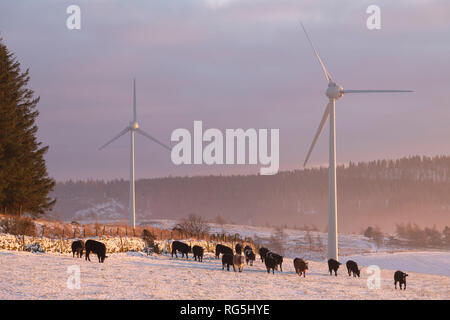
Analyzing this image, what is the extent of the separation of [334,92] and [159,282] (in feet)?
108

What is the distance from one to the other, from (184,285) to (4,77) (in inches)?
1342

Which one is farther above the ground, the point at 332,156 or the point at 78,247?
the point at 332,156

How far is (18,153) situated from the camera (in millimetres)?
45281

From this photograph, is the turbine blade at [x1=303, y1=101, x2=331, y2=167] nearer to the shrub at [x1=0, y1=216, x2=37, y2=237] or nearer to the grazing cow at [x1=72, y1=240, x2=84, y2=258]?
the shrub at [x1=0, y1=216, x2=37, y2=237]

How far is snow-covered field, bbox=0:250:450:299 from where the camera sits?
57.7ft

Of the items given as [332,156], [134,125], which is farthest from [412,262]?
[134,125]

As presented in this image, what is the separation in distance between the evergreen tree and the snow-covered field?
18.1m

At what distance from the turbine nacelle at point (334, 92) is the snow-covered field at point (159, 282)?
2262cm

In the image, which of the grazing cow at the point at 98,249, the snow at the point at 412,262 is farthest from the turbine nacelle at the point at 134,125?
the grazing cow at the point at 98,249

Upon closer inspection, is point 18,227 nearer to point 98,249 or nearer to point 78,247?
point 78,247

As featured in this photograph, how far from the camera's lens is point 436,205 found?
7731 inches

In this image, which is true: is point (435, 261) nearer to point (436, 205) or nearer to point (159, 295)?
point (159, 295)
